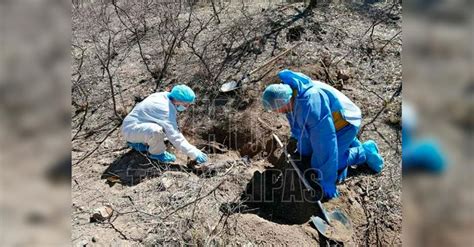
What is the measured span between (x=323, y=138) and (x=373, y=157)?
75cm

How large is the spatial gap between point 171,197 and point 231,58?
2602mm

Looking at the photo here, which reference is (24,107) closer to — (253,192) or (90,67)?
(253,192)

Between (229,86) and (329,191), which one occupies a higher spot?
(229,86)

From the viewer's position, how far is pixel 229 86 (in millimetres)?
4797

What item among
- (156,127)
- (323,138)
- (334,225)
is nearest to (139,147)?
(156,127)

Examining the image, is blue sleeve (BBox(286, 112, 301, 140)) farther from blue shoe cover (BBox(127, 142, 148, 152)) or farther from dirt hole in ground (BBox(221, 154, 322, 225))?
blue shoe cover (BBox(127, 142, 148, 152))

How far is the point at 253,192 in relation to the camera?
3.33 m

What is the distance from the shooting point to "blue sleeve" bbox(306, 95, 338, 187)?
2.98 meters

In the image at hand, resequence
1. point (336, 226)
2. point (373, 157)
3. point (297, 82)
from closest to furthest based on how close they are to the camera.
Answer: point (336, 226) < point (297, 82) < point (373, 157)

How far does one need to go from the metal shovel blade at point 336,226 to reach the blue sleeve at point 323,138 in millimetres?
279

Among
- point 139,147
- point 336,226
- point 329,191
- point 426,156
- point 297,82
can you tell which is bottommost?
point 336,226

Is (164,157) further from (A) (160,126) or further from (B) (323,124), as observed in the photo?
(B) (323,124)

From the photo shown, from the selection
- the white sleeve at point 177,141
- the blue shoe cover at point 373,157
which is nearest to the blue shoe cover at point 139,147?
the white sleeve at point 177,141

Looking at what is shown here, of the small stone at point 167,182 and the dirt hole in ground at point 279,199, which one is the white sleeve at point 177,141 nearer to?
the small stone at point 167,182
